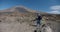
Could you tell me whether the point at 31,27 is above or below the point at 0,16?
below

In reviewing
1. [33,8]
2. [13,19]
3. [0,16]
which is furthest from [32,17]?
[0,16]

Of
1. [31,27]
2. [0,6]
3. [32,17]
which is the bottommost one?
[31,27]

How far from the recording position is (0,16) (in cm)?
294

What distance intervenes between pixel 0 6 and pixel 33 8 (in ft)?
2.05

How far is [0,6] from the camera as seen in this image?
9.66 feet

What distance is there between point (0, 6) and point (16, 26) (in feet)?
1.60

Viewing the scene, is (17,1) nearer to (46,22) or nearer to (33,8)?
(33,8)

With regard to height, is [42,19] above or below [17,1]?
below

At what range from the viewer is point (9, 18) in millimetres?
2934

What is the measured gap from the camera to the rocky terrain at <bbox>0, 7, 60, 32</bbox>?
289 cm

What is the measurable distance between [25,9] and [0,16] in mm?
492

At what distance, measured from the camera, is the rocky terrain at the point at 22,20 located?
2.89 meters

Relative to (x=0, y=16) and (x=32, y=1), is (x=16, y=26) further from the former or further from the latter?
(x=32, y=1)

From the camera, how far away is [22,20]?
9.61 ft
